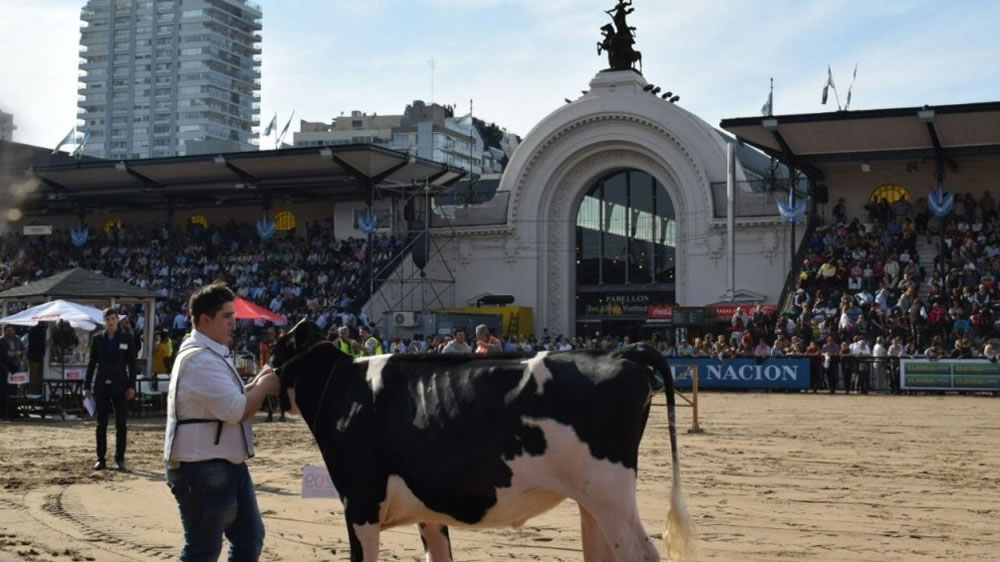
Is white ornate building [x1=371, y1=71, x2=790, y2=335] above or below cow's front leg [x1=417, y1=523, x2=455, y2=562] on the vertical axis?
above

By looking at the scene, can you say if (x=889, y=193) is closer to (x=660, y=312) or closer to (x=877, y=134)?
(x=877, y=134)

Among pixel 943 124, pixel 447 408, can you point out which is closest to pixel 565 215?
pixel 943 124

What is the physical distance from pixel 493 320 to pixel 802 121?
13431 millimetres

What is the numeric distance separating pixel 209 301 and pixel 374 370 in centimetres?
107

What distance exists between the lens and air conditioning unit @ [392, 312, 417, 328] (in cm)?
4534

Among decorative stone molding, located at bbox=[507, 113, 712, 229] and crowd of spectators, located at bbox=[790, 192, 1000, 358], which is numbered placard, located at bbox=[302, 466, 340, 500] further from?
decorative stone molding, located at bbox=[507, 113, 712, 229]

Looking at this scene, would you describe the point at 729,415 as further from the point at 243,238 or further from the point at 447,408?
the point at 243,238

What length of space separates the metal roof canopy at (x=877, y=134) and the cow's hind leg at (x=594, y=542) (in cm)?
3427

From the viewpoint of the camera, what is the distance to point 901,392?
32.6 meters

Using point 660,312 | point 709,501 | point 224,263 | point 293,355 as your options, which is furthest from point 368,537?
point 224,263

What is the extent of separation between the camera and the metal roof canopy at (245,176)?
48594 millimetres

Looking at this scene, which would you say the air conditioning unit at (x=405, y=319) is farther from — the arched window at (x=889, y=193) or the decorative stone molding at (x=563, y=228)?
the arched window at (x=889, y=193)

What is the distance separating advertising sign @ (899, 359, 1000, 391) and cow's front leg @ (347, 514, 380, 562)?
2771 centimetres

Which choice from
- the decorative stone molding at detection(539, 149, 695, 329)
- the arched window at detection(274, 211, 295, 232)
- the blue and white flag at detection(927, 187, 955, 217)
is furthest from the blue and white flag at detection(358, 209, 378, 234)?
the blue and white flag at detection(927, 187, 955, 217)
